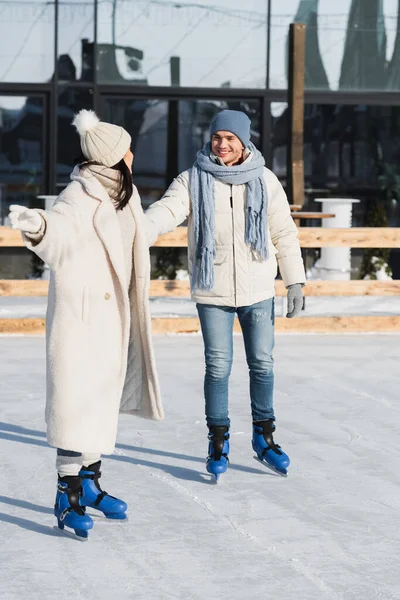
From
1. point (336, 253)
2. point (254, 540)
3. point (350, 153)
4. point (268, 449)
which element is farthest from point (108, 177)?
point (350, 153)

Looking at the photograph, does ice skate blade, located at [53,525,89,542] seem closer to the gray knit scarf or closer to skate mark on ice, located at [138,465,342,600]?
skate mark on ice, located at [138,465,342,600]

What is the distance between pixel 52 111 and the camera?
581 inches

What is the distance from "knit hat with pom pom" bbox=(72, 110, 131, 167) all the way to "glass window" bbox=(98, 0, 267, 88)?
10.3 m

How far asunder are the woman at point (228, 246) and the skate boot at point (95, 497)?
2.67 feet

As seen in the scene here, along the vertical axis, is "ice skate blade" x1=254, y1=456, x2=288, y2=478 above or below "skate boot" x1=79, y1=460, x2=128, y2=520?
below

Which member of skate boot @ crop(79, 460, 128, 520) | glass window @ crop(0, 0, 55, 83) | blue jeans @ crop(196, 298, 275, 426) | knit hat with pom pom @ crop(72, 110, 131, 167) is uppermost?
glass window @ crop(0, 0, 55, 83)

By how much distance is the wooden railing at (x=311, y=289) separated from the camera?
10.5 metres

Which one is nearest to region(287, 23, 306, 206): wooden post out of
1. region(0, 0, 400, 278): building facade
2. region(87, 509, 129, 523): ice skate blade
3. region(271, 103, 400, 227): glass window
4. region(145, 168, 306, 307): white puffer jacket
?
region(0, 0, 400, 278): building facade

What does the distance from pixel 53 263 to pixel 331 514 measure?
157cm

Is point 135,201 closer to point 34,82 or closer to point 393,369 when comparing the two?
point 393,369

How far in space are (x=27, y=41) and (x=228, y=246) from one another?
384 inches

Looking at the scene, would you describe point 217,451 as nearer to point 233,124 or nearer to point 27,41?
point 233,124

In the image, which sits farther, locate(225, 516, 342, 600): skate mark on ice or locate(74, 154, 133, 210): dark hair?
locate(74, 154, 133, 210): dark hair

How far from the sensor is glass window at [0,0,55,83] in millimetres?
14609
